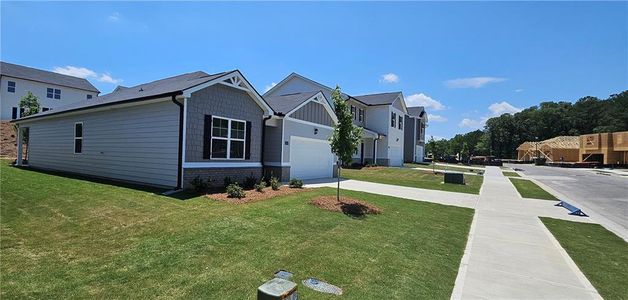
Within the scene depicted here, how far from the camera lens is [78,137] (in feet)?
52.0

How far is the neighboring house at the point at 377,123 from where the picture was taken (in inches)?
1224

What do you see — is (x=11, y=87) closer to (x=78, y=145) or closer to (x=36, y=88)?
(x=36, y=88)

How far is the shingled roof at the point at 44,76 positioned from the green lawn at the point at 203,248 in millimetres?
39159

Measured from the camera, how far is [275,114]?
1517cm

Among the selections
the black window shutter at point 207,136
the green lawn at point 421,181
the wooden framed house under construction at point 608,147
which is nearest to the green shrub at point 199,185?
the black window shutter at point 207,136

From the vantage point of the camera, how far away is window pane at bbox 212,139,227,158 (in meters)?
12.3

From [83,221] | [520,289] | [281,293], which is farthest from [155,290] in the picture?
[520,289]

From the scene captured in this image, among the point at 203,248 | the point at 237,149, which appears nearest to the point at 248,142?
the point at 237,149

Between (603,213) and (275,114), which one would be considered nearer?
(603,213)

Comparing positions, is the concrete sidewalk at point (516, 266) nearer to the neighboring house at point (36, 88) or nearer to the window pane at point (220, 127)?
the window pane at point (220, 127)

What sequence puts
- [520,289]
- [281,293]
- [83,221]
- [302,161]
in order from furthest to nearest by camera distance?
[302,161] → [83,221] → [520,289] → [281,293]

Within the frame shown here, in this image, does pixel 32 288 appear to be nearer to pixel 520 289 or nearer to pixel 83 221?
pixel 83 221

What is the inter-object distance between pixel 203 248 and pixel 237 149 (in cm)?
802

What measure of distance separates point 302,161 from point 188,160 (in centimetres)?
737
